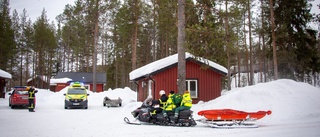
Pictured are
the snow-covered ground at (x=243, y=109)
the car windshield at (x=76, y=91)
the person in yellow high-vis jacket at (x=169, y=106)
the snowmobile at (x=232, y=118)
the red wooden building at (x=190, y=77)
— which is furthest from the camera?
the car windshield at (x=76, y=91)

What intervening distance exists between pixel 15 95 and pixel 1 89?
47.0 feet

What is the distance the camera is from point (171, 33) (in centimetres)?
2902

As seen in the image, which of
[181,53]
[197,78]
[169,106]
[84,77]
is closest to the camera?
[169,106]

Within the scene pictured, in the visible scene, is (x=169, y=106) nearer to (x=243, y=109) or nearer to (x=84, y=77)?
(x=243, y=109)

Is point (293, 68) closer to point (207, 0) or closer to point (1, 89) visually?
point (207, 0)

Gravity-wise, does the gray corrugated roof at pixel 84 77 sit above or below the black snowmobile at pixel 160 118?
above

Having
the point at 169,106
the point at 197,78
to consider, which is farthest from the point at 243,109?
the point at 197,78

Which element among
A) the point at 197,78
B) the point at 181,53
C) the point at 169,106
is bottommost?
the point at 169,106

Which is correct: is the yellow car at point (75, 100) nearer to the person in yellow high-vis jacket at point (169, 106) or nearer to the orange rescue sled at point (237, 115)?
the person in yellow high-vis jacket at point (169, 106)

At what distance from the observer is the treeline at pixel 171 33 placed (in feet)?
49.3

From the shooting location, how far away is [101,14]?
31.7 m

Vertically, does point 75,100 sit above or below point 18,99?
below

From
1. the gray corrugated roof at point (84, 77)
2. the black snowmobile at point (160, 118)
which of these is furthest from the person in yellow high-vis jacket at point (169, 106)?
the gray corrugated roof at point (84, 77)

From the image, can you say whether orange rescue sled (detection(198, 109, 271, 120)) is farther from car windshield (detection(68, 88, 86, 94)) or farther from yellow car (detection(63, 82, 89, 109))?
car windshield (detection(68, 88, 86, 94))
